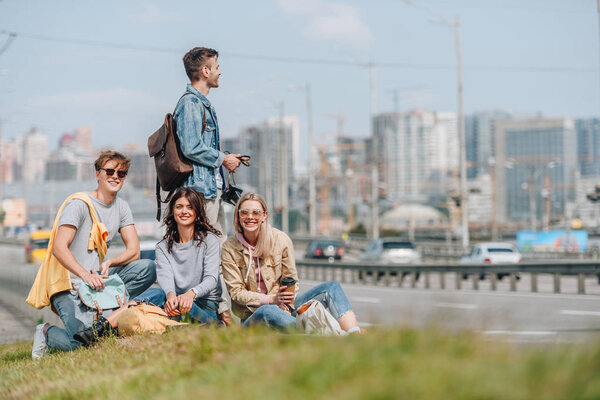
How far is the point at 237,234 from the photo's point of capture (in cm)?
784

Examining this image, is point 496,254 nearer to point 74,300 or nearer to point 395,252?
point 395,252

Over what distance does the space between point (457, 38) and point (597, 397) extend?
40764 millimetres

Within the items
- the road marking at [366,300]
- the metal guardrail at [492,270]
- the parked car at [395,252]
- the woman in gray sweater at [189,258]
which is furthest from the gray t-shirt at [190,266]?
the parked car at [395,252]

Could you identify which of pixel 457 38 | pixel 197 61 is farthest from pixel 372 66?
pixel 197 61

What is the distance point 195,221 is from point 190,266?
371mm

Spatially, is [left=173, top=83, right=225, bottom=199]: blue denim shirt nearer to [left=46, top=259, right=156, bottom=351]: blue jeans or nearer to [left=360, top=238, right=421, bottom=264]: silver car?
[left=46, top=259, right=156, bottom=351]: blue jeans

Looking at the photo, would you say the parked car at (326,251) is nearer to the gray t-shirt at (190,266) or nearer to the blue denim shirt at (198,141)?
the blue denim shirt at (198,141)

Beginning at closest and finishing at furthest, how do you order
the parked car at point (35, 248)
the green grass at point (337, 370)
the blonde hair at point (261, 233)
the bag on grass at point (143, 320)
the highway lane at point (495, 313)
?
the green grass at point (337, 370) < the highway lane at point (495, 313) < the bag on grass at point (143, 320) < the blonde hair at point (261, 233) < the parked car at point (35, 248)

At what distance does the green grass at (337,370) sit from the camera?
129 inches

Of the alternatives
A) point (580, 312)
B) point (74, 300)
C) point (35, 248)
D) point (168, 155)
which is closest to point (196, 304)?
point (74, 300)

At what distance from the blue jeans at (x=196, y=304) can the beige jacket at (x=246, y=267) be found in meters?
0.25

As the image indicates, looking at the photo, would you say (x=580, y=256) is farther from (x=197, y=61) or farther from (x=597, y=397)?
(x=597, y=397)

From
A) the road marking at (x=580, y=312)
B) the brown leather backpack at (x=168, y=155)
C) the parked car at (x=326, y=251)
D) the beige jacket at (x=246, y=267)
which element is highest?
the brown leather backpack at (x=168, y=155)

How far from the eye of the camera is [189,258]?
799cm
